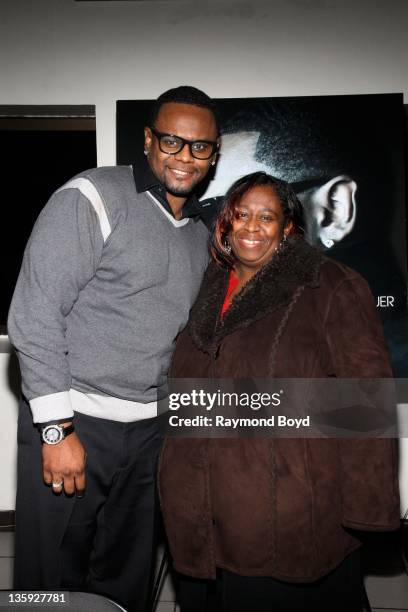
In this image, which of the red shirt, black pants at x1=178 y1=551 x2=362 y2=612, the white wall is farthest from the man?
the white wall

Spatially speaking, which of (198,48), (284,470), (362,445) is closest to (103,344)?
(284,470)

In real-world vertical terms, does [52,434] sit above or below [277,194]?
below

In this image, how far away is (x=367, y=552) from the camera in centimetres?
270

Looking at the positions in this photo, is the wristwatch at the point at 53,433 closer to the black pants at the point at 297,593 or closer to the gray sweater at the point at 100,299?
the gray sweater at the point at 100,299

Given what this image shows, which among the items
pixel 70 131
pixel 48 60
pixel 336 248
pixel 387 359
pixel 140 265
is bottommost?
pixel 387 359

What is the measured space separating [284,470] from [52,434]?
25.7 inches

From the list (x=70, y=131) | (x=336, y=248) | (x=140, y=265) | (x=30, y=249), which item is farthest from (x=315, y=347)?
(x=70, y=131)

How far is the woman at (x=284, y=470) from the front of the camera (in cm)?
142

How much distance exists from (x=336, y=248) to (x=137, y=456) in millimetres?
1446

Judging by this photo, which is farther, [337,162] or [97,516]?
[337,162]

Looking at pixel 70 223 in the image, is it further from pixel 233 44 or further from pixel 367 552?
pixel 367 552

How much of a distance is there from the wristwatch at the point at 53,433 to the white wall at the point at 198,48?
1.61 meters

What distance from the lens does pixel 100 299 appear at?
64.7 inches

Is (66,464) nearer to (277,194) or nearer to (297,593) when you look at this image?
(297,593)
